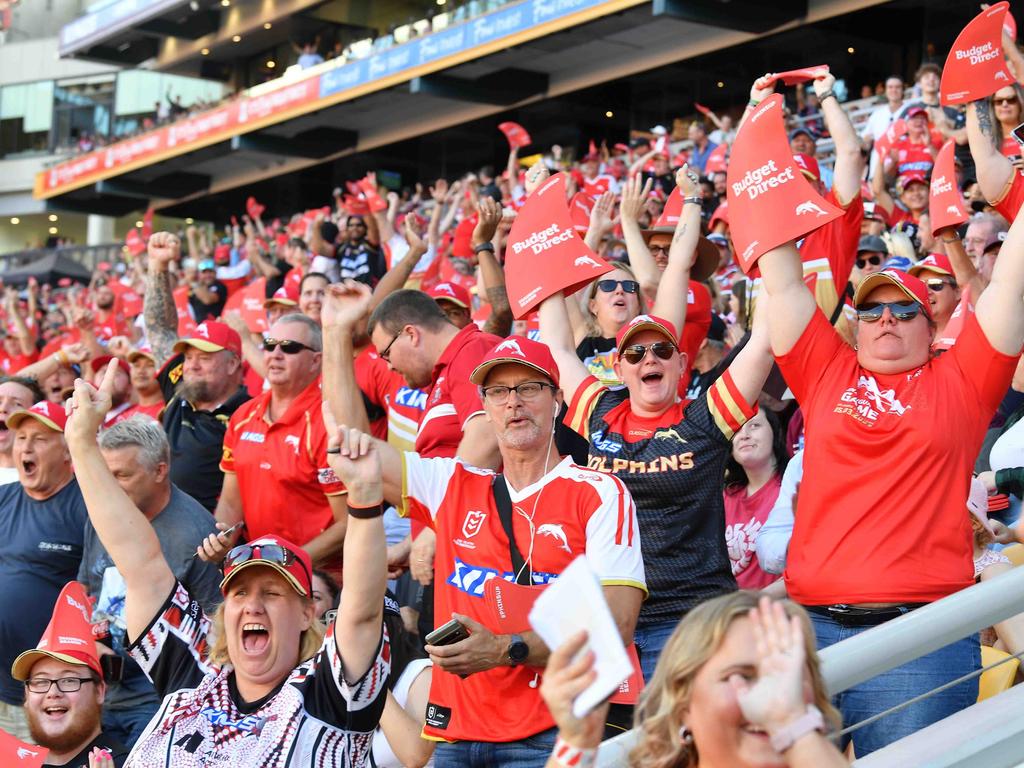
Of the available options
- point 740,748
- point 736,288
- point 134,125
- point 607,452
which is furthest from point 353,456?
point 134,125

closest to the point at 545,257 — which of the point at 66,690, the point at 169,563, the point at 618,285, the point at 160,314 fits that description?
the point at 618,285

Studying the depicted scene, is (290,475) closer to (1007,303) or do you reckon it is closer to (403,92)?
(1007,303)

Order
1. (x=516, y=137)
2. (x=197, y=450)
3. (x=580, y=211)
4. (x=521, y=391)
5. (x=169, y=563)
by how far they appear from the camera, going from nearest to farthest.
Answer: (x=521, y=391) → (x=169, y=563) → (x=197, y=450) → (x=580, y=211) → (x=516, y=137)

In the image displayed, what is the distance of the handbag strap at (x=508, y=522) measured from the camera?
350 centimetres

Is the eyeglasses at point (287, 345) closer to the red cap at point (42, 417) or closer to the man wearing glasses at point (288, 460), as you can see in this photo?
the man wearing glasses at point (288, 460)

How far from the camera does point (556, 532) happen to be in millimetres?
3500

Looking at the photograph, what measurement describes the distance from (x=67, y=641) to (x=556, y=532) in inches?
74.2

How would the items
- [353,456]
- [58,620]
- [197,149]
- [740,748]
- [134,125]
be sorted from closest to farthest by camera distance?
1. [740,748]
2. [353,456]
3. [58,620]
4. [197,149]
5. [134,125]

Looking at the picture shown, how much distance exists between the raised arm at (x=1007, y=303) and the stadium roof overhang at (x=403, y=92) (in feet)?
52.6

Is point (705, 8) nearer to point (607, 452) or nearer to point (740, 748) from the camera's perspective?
point (607, 452)

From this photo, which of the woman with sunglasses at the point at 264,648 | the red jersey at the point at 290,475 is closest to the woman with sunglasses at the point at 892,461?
the woman with sunglasses at the point at 264,648

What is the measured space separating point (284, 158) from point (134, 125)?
11.5 m

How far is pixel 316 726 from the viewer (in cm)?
353

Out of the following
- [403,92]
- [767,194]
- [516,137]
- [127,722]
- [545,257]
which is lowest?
[127,722]
